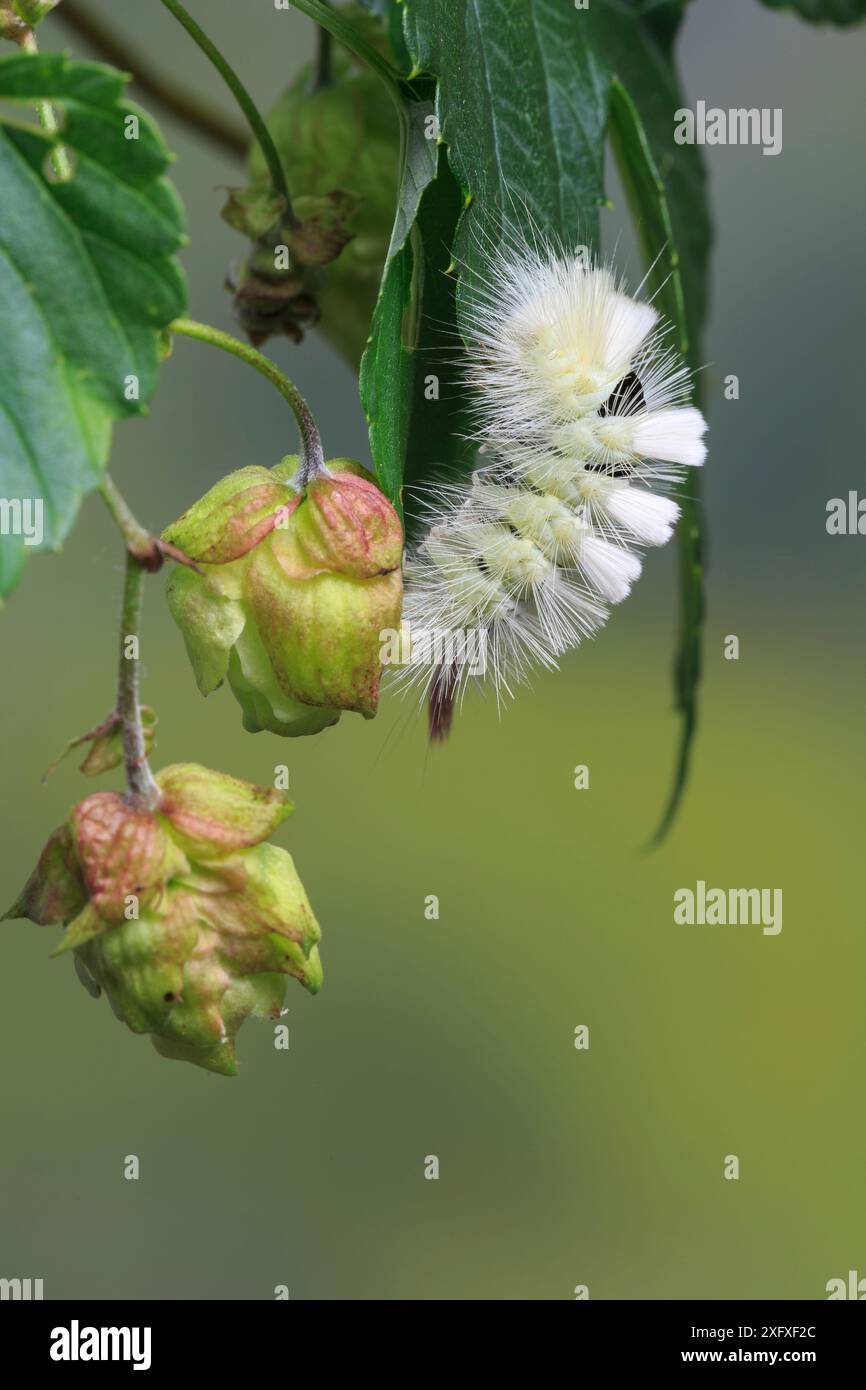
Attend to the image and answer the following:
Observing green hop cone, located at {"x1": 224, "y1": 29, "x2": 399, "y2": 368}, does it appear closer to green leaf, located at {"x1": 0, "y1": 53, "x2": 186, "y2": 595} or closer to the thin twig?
the thin twig

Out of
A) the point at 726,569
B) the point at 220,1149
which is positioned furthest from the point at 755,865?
the point at 220,1149

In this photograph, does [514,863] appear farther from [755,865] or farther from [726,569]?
[726,569]

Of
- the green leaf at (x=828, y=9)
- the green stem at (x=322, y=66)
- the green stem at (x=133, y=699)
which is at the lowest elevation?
the green stem at (x=133, y=699)

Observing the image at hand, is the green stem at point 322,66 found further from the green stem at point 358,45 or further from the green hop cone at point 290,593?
the green hop cone at point 290,593

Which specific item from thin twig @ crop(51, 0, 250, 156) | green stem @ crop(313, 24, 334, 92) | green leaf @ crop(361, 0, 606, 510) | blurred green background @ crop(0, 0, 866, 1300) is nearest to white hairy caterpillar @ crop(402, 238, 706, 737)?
green leaf @ crop(361, 0, 606, 510)

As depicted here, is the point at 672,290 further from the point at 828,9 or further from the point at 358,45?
the point at 828,9

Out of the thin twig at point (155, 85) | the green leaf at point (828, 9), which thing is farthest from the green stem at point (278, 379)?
the green leaf at point (828, 9)

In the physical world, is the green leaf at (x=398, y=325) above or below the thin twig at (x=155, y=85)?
below
